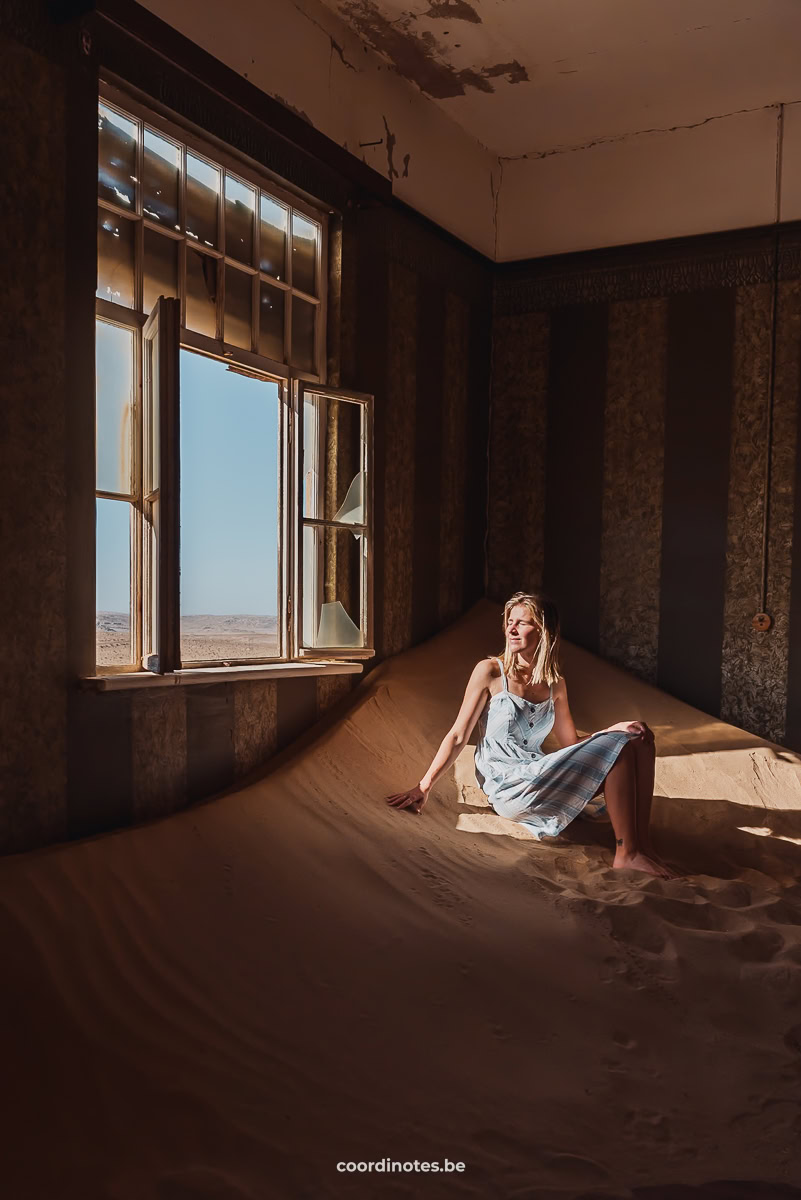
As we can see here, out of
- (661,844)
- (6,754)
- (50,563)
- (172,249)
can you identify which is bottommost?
(661,844)

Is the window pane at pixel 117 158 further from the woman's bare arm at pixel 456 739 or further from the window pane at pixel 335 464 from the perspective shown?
the woman's bare arm at pixel 456 739

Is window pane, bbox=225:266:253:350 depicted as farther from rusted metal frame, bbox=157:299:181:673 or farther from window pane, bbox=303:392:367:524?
rusted metal frame, bbox=157:299:181:673

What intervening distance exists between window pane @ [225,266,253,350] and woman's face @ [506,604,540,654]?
1.70 metres

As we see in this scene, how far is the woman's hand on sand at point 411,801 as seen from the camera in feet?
12.3

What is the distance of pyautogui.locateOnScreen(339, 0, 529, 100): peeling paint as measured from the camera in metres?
4.56

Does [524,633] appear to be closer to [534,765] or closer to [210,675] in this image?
[534,765]

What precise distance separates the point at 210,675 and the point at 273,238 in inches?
82.5

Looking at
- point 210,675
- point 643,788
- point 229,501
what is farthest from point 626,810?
point 229,501

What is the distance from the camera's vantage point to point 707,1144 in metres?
1.81

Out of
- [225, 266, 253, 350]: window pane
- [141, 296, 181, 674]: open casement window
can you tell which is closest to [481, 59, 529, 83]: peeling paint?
[225, 266, 253, 350]: window pane

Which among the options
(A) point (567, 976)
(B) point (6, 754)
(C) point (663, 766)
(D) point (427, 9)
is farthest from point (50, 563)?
(D) point (427, 9)

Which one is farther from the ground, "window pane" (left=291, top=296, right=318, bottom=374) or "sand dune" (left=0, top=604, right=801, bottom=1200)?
"window pane" (left=291, top=296, right=318, bottom=374)

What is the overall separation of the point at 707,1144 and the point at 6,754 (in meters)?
2.22

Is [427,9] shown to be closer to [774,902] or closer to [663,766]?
[663,766]
